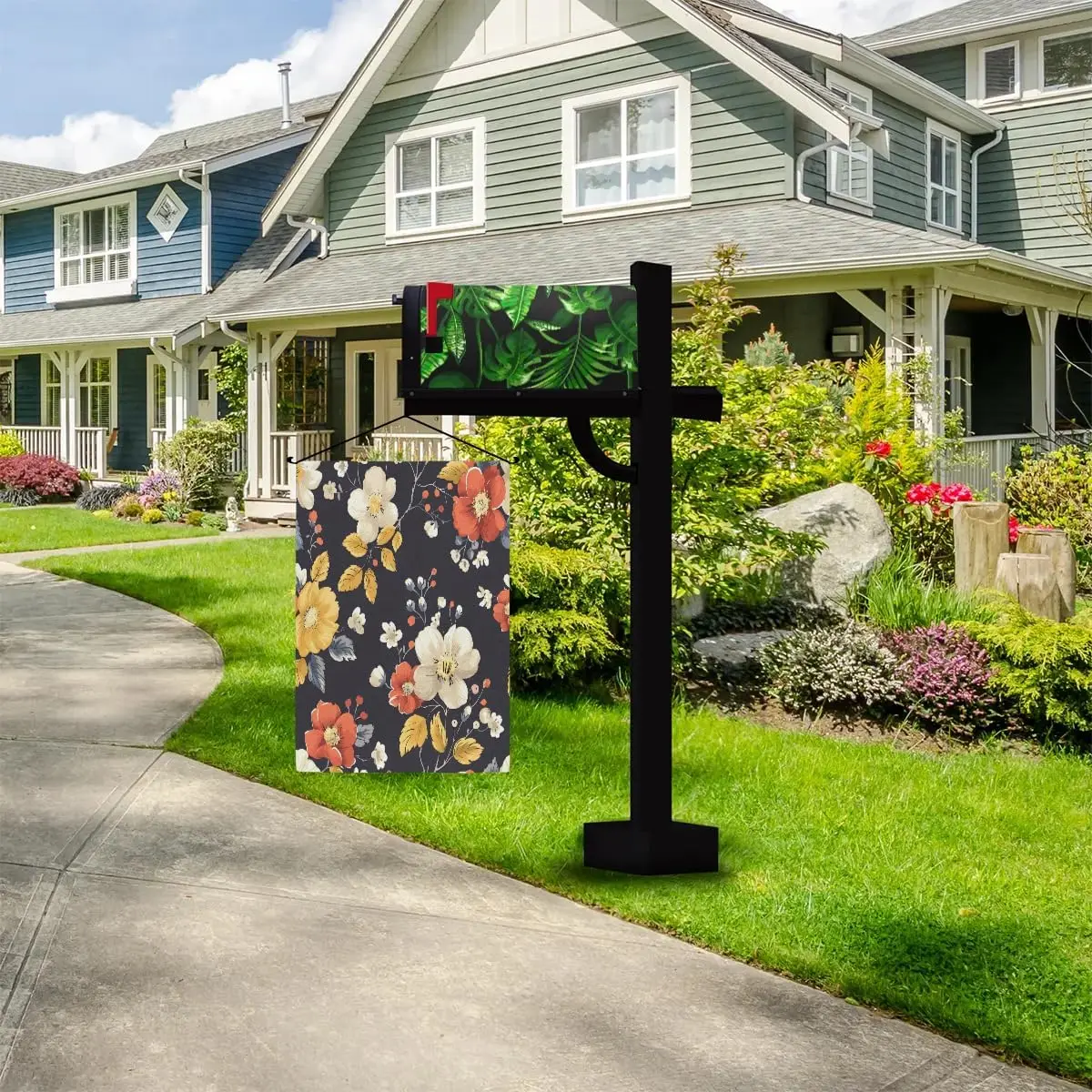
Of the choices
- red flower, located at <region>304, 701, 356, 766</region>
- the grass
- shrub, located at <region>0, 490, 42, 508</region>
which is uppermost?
shrub, located at <region>0, 490, 42, 508</region>

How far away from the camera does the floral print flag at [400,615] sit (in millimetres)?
4754

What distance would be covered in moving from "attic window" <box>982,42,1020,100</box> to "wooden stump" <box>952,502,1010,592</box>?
14.1 metres

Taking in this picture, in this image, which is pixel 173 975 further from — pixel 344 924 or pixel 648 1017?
pixel 648 1017

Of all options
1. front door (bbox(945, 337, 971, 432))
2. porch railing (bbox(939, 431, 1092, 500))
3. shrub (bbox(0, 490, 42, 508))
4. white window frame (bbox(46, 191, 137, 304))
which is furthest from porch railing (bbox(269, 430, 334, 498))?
front door (bbox(945, 337, 971, 432))

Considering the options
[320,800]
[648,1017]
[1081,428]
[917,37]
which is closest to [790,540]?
[320,800]

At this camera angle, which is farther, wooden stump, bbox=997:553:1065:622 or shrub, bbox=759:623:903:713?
wooden stump, bbox=997:553:1065:622

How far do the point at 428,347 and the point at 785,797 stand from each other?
2743 mm

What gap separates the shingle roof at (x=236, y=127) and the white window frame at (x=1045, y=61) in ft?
46.7

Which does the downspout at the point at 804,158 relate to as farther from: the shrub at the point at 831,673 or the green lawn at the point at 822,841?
the green lawn at the point at 822,841

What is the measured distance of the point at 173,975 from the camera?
3852 mm

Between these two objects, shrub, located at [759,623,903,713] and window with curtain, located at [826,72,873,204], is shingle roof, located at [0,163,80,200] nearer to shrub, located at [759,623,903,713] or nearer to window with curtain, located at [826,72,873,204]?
window with curtain, located at [826,72,873,204]

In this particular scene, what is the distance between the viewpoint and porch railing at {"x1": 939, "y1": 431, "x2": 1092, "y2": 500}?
14.6 m

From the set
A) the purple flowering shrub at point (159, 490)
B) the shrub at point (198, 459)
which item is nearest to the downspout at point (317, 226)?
the shrub at point (198, 459)

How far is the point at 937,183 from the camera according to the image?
67.3 ft
